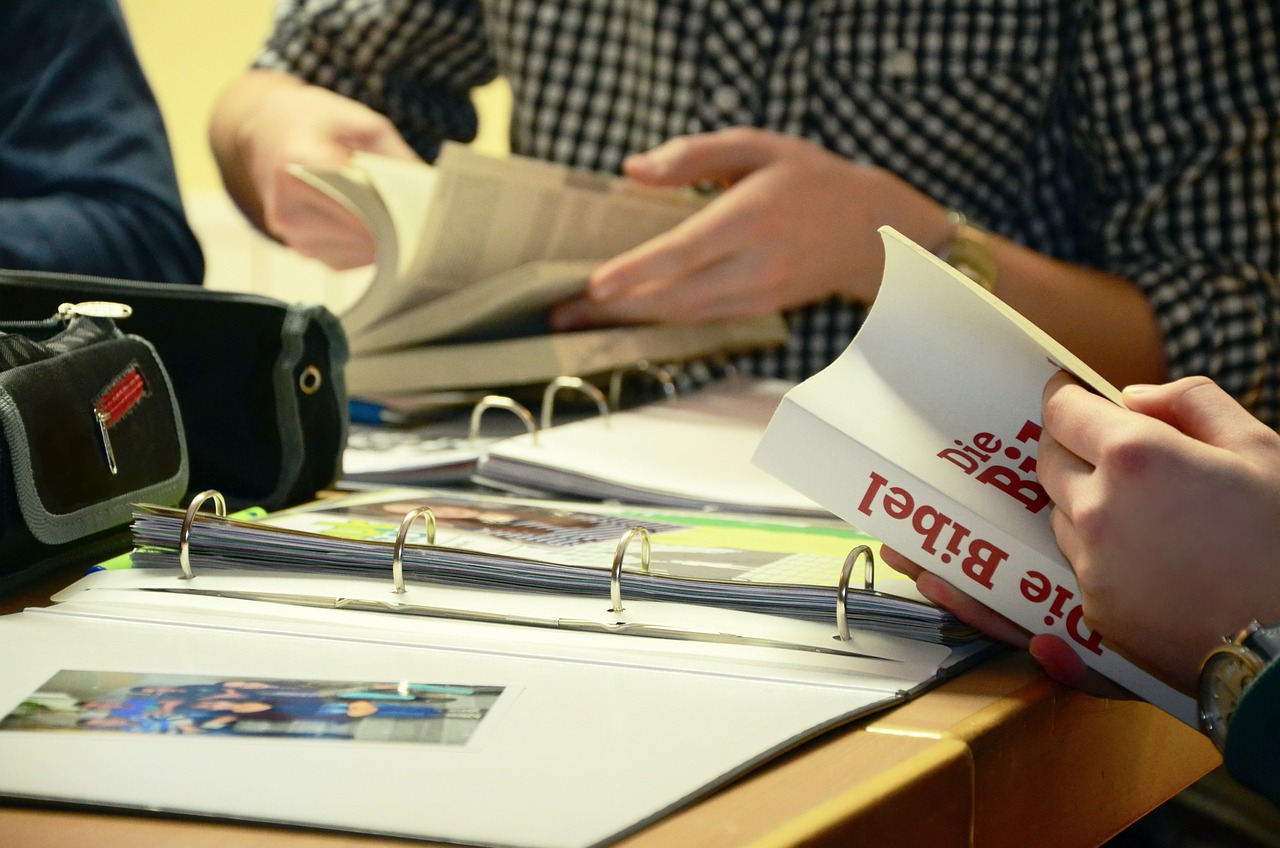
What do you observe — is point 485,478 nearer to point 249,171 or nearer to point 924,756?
point 924,756

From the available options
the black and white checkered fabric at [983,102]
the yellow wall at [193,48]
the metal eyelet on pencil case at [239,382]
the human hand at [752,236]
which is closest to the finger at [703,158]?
the human hand at [752,236]

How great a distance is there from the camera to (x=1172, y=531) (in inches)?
13.6

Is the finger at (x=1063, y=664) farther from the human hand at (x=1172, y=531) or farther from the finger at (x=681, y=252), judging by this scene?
the finger at (x=681, y=252)

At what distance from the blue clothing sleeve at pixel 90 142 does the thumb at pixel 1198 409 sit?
2.12ft

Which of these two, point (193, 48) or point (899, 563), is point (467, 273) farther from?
point (193, 48)

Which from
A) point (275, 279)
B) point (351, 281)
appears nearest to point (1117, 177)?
point (351, 281)

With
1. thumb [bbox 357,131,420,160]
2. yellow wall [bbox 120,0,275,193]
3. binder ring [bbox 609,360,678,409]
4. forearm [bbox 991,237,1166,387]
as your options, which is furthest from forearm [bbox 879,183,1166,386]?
yellow wall [bbox 120,0,275,193]

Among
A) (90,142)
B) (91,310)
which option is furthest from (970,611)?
(90,142)

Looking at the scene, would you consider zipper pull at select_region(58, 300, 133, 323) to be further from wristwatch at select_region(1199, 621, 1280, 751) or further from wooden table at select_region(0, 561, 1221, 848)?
wristwatch at select_region(1199, 621, 1280, 751)

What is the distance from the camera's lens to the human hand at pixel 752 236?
2.72ft

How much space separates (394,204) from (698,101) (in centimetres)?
39

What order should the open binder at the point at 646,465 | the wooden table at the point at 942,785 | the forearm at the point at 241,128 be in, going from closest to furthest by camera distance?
the wooden table at the point at 942,785, the open binder at the point at 646,465, the forearm at the point at 241,128

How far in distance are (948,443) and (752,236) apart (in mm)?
463

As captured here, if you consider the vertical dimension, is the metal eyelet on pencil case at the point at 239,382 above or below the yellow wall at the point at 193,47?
below
